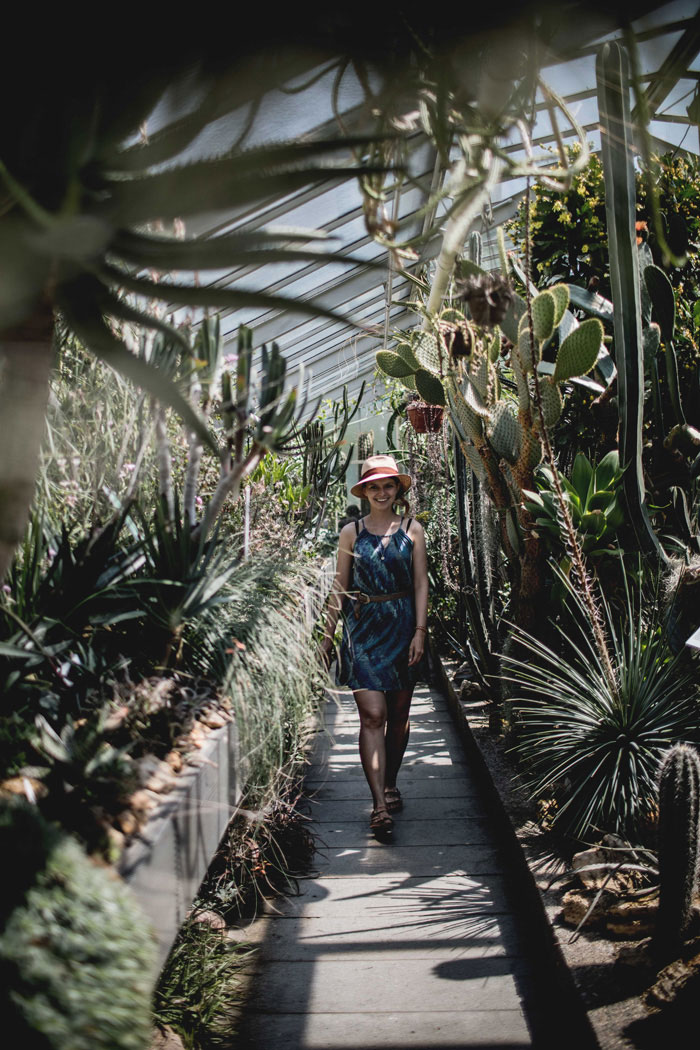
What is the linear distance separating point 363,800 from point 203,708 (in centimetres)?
207

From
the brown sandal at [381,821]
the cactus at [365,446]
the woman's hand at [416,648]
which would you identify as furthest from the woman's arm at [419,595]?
the cactus at [365,446]

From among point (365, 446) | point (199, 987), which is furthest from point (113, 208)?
point (365, 446)

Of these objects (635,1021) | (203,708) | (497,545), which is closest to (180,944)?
(203,708)

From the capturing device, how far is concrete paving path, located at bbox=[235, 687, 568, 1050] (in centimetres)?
215

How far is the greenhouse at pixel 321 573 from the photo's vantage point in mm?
1149

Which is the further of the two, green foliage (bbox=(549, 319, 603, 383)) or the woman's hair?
the woman's hair

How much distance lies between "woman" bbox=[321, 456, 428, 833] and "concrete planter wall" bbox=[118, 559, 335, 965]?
126 centimetres

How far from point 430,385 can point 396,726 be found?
163 centimetres

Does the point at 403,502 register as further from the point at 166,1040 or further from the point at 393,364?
the point at 166,1040

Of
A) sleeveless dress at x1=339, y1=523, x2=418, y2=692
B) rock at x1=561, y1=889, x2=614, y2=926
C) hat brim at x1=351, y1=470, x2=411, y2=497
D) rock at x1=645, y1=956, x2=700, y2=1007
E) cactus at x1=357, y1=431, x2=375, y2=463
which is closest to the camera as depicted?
rock at x1=645, y1=956, x2=700, y2=1007

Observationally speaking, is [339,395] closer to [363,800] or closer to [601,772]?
[363,800]

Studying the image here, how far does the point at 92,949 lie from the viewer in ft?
3.63

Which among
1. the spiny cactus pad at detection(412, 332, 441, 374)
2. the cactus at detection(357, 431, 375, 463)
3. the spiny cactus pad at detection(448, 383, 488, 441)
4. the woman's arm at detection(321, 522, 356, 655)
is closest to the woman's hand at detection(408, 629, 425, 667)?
the woman's arm at detection(321, 522, 356, 655)

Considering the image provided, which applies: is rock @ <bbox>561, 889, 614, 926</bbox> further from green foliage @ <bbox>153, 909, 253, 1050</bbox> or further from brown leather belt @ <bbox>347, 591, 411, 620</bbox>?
brown leather belt @ <bbox>347, 591, 411, 620</bbox>
